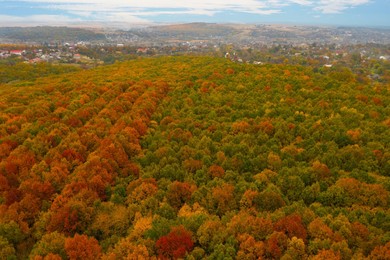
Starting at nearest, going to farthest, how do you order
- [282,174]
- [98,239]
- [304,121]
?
[98,239], [282,174], [304,121]

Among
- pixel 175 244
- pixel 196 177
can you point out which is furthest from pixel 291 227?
pixel 196 177

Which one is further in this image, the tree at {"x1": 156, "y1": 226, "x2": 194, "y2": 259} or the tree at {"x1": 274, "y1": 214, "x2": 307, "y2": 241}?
the tree at {"x1": 274, "y1": 214, "x2": 307, "y2": 241}

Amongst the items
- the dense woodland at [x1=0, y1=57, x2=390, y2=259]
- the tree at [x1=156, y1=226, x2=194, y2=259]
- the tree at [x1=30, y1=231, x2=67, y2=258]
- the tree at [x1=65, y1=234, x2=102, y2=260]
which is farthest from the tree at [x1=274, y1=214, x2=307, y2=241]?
the tree at [x1=30, y1=231, x2=67, y2=258]

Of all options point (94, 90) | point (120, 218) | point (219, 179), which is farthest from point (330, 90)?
point (120, 218)

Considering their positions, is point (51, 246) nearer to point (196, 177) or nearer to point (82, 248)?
point (82, 248)

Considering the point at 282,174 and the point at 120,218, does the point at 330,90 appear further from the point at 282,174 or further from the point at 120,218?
the point at 120,218

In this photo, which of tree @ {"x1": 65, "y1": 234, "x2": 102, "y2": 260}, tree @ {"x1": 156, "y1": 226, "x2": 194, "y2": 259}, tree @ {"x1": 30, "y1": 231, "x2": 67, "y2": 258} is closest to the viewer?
tree @ {"x1": 156, "y1": 226, "x2": 194, "y2": 259}

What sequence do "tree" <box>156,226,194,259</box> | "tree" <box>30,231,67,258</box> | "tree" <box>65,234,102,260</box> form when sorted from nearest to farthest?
1. "tree" <box>156,226,194,259</box>
2. "tree" <box>65,234,102,260</box>
3. "tree" <box>30,231,67,258</box>

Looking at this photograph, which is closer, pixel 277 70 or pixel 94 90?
pixel 94 90

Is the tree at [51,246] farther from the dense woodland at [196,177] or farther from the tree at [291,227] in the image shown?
the tree at [291,227]

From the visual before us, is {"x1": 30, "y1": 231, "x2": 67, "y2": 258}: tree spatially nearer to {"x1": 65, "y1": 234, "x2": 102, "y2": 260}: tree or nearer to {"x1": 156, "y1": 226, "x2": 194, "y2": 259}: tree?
{"x1": 65, "y1": 234, "x2": 102, "y2": 260}: tree
